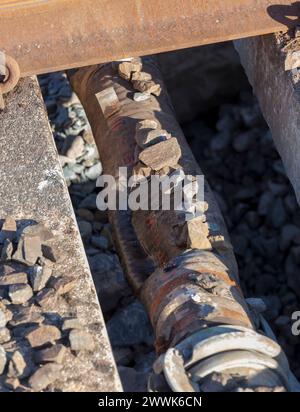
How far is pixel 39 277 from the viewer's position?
153 inches

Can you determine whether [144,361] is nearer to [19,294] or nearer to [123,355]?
[123,355]

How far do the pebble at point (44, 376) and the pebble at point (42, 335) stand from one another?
13cm

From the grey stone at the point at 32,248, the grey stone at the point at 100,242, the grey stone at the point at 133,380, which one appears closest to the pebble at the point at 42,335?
the grey stone at the point at 32,248

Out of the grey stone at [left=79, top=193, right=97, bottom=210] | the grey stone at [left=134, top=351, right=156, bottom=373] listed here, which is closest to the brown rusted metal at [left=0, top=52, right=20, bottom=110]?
the grey stone at [left=79, top=193, right=97, bottom=210]

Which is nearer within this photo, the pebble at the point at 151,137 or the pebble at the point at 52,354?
A: the pebble at the point at 52,354

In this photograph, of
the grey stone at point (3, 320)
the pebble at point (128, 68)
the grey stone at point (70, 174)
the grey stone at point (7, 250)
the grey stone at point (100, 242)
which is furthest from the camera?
the grey stone at point (70, 174)

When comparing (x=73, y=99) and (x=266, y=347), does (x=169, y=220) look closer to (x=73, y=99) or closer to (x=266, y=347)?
(x=266, y=347)

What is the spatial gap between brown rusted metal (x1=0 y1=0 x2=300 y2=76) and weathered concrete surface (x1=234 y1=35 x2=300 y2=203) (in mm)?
233

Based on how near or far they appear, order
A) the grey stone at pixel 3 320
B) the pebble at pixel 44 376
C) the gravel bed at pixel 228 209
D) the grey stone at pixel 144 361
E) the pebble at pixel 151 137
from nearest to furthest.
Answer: the pebble at pixel 44 376 → the grey stone at pixel 3 320 → the grey stone at pixel 144 361 → the pebble at pixel 151 137 → the gravel bed at pixel 228 209

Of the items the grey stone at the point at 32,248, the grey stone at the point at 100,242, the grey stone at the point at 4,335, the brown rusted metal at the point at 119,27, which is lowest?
the grey stone at the point at 100,242

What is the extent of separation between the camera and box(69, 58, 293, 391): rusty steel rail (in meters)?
3.57

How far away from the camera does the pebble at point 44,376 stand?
3496 mm

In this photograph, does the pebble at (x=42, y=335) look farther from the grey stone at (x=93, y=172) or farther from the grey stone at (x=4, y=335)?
the grey stone at (x=93, y=172)

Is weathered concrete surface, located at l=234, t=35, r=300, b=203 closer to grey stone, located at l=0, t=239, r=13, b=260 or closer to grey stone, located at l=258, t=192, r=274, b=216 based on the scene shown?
grey stone, located at l=258, t=192, r=274, b=216
